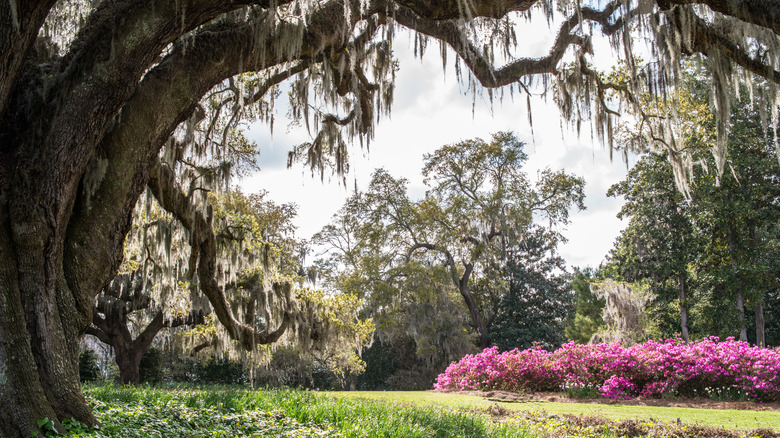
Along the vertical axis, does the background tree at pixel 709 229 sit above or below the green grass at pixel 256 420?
above

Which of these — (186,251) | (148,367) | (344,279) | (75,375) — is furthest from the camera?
(344,279)

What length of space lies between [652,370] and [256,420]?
9023 mm

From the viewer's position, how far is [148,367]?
52.9ft

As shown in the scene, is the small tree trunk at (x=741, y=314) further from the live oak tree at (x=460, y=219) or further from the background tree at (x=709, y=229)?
the live oak tree at (x=460, y=219)

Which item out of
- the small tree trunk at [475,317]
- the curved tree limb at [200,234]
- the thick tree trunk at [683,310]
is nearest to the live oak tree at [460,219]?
the small tree trunk at [475,317]

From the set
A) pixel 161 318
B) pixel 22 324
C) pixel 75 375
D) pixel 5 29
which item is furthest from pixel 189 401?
pixel 161 318

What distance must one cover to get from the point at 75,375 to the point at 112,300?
422 inches

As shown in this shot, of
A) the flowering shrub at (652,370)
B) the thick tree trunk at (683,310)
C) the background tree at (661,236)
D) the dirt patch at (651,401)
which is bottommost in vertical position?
the dirt patch at (651,401)

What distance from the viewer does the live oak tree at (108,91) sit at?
133 inches

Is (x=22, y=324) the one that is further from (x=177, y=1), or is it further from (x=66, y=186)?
(x=177, y=1)

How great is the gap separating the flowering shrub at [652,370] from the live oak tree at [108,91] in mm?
6546

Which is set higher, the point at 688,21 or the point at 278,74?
the point at 278,74

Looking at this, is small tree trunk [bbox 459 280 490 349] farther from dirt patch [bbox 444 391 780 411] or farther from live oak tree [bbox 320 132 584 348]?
dirt patch [bbox 444 391 780 411]

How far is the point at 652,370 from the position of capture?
34.5 ft
